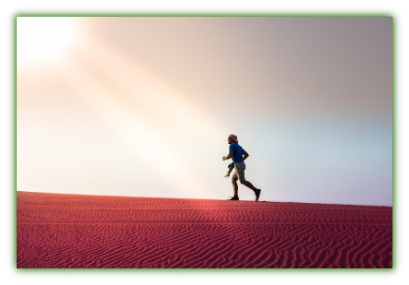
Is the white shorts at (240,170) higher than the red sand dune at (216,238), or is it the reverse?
the white shorts at (240,170)

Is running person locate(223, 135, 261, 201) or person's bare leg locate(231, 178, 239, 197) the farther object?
person's bare leg locate(231, 178, 239, 197)

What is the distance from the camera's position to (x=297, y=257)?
24.9ft

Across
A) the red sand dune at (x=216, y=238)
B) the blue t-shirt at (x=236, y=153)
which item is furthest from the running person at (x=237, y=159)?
the red sand dune at (x=216, y=238)

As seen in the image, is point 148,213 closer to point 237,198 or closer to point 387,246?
point 237,198

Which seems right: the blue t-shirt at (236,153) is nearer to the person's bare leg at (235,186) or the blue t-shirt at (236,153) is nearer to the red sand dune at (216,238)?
the person's bare leg at (235,186)

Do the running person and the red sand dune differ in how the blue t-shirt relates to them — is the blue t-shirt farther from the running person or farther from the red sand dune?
the red sand dune

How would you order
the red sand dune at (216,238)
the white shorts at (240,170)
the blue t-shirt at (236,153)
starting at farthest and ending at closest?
the blue t-shirt at (236,153) → the white shorts at (240,170) → the red sand dune at (216,238)

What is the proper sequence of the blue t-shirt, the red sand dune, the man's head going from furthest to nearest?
1. the man's head
2. the blue t-shirt
3. the red sand dune

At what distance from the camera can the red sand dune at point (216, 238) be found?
7.66 m

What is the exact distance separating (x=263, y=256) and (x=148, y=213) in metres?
6.02

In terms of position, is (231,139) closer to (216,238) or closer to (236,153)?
(236,153)

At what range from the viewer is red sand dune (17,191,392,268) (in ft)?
25.1

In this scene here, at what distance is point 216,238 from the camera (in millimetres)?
9039

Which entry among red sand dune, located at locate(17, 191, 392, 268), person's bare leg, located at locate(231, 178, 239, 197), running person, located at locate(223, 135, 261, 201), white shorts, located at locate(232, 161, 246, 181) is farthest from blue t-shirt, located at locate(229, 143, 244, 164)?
red sand dune, located at locate(17, 191, 392, 268)
